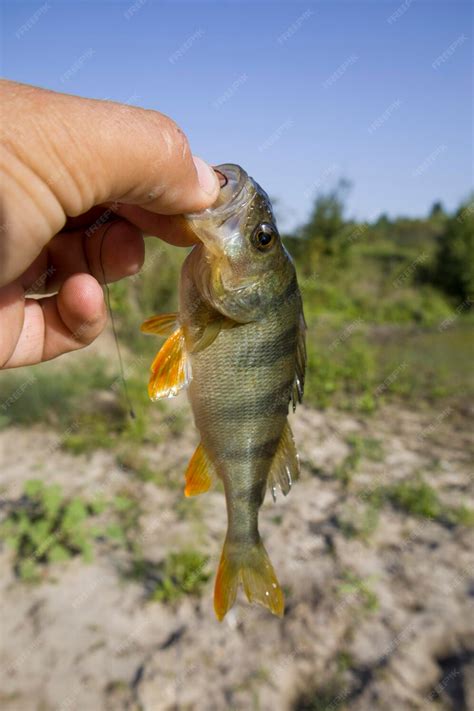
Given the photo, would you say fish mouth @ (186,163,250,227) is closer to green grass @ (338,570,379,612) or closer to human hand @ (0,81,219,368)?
human hand @ (0,81,219,368)

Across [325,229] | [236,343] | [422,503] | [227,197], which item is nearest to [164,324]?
[236,343]

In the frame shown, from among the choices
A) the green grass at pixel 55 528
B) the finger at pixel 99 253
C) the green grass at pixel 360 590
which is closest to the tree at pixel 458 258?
the green grass at pixel 360 590

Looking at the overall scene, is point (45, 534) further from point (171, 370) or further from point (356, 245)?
point (356, 245)

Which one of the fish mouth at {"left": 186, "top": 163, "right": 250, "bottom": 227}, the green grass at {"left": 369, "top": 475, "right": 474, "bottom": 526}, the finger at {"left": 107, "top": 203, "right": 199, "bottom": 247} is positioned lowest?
the green grass at {"left": 369, "top": 475, "right": 474, "bottom": 526}

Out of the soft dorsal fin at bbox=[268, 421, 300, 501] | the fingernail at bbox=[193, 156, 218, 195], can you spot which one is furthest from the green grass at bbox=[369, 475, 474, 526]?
the fingernail at bbox=[193, 156, 218, 195]

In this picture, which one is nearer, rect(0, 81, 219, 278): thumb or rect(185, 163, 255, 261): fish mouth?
rect(0, 81, 219, 278): thumb
